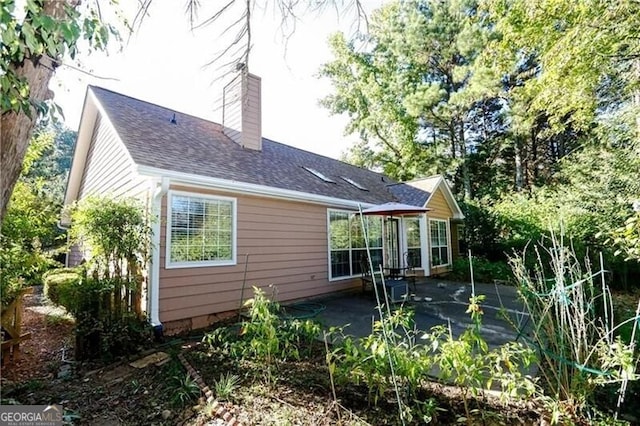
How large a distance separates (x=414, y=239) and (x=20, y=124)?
34.2ft

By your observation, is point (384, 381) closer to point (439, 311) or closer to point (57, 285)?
point (439, 311)

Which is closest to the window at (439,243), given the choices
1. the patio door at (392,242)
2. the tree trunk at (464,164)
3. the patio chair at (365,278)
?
the patio door at (392,242)

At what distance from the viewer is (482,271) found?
11.4 metres

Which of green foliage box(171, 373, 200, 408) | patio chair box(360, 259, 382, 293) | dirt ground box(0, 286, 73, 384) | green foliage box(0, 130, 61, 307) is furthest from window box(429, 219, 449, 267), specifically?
green foliage box(0, 130, 61, 307)

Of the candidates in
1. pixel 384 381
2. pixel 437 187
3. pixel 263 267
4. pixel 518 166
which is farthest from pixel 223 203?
pixel 518 166

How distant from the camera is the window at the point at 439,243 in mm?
11711

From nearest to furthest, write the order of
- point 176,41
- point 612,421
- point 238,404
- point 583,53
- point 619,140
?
point 612,421, point 238,404, point 176,41, point 583,53, point 619,140

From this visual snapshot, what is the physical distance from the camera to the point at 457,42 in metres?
16.5

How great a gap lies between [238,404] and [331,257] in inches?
211

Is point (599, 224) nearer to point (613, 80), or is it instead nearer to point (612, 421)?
point (613, 80)

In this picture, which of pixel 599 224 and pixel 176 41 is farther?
pixel 599 224

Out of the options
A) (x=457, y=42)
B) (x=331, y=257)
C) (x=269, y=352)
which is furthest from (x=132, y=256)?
(x=457, y=42)

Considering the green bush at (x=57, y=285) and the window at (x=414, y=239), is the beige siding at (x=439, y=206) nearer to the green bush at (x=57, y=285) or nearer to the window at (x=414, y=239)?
the window at (x=414, y=239)

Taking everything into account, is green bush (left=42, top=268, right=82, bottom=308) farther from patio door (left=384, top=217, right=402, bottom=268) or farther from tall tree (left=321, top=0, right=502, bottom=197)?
tall tree (left=321, top=0, right=502, bottom=197)
